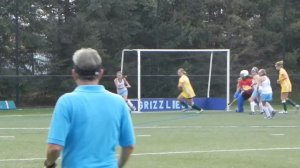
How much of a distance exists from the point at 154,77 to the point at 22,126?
48.9ft

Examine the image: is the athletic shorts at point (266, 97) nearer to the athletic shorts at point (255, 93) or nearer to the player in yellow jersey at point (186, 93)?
the athletic shorts at point (255, 93)

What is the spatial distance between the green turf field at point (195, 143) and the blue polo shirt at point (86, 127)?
22.5 feet

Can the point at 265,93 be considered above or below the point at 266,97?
above

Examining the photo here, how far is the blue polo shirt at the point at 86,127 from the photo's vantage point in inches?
→ 206

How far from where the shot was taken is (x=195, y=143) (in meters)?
16.1

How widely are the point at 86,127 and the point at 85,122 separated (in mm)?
40

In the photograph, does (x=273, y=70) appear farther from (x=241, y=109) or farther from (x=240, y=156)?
(x=240, y=156)

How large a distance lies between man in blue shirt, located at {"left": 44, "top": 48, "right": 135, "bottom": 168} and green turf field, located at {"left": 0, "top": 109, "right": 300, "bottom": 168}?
6852 millimetres

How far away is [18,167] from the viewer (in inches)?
472

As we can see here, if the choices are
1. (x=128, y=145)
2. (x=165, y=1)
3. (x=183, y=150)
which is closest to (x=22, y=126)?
(x=183, y=150)

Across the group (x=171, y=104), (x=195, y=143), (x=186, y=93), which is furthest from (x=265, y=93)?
(x=195, y=143)

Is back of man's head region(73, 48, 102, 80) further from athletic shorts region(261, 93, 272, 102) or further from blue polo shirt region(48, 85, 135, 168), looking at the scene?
athletic shorts region(261, 93, 272, 102)

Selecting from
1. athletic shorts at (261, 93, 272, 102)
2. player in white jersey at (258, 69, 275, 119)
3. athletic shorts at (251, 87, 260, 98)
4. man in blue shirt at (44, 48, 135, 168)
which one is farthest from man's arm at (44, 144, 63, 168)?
athletic shorts at (251, 87, 260, 98)

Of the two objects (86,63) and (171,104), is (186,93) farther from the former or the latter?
(86,63)
